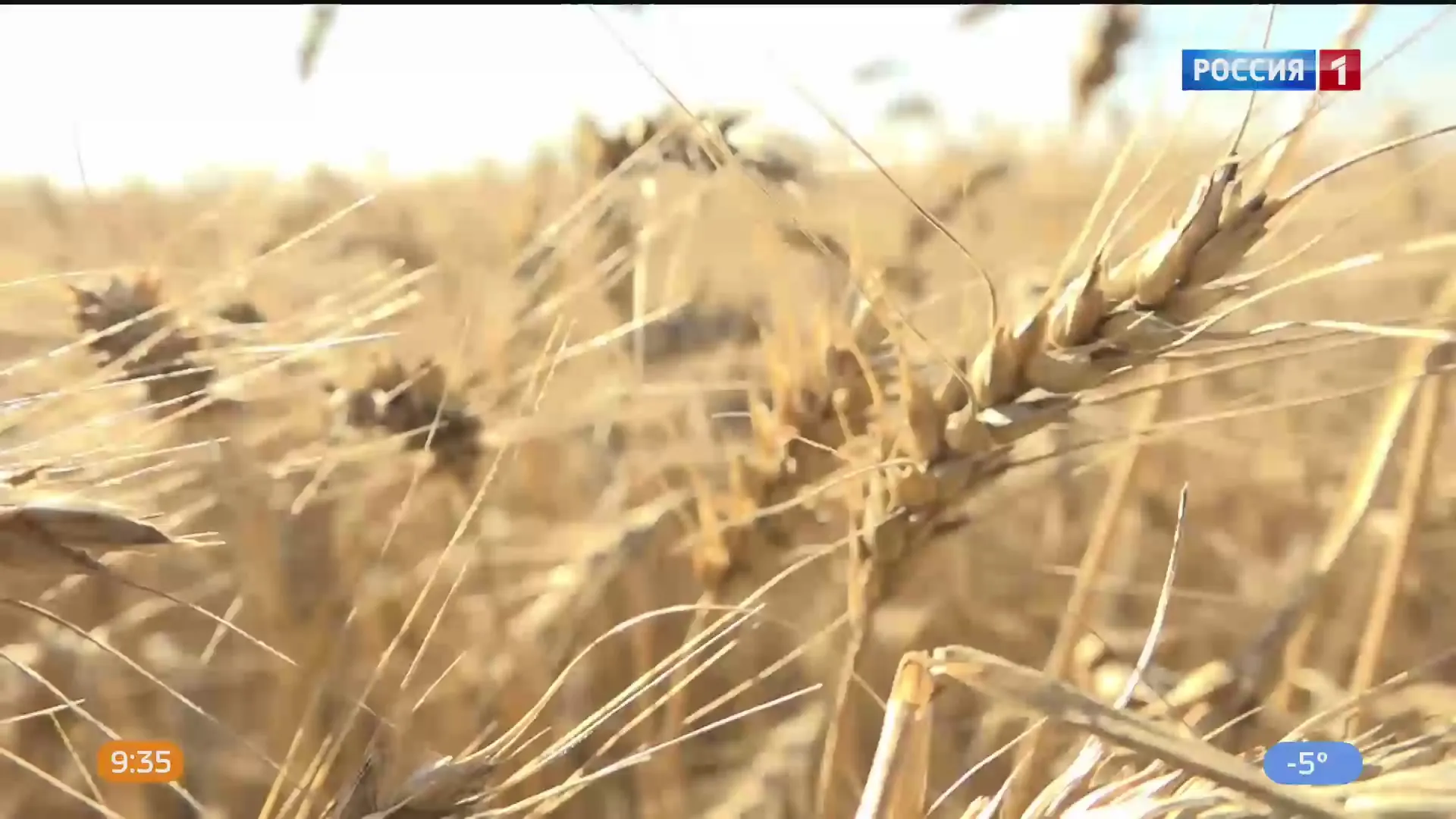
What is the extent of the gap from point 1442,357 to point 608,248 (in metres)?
0.58

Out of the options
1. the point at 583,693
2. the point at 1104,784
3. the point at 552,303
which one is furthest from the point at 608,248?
the point at 1104,784

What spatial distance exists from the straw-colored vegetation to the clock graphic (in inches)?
0.8

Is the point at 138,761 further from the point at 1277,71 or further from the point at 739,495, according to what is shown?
the point at 1277,71

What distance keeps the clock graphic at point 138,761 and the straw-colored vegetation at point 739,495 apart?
0.07 ft

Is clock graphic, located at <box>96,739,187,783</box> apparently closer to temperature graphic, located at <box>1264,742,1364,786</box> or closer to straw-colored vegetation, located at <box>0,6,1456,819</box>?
straw-colored vegetation, located at <box>0,6,1456,819</box>

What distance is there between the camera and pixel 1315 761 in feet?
1.26

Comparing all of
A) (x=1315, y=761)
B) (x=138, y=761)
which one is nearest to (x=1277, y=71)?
(x=1315, y=761)

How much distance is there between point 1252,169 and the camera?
1.23 ft

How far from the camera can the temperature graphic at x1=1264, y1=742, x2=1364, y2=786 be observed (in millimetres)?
360

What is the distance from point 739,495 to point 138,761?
406 mm

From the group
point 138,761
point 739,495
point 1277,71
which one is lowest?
point 138,761

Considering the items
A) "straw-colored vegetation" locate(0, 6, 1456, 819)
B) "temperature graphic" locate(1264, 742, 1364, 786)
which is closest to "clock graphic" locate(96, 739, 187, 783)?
"straw-colored vegetation" locate(0, 6, 1456, 819)

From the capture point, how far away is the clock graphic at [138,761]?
589 millimetres

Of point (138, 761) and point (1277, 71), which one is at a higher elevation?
point (1277, 71)
